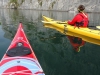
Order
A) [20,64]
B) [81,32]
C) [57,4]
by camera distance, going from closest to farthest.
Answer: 1. [20,64]
2. [81,32]
3. [57,4]

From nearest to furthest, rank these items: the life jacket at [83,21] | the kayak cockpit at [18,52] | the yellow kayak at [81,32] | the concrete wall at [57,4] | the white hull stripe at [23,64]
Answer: the white hull stripe at [23,64] → the kayak cockpit at [18,52] → the yellow kayak at [81,32] → the life jacket at [83,21] → the concrete wall at [57,4]

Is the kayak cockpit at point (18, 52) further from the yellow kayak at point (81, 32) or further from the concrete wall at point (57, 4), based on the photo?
the concrete wall at point (57, 4)

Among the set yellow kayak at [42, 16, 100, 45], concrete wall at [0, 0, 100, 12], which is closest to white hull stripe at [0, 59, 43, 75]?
yellow kayak at [42, 16, 100, 45]

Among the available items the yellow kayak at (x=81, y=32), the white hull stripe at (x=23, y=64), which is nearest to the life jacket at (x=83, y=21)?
the yellow kayak at (x=81, y=32)

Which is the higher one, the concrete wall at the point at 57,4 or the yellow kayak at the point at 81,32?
the concrete wall at the point at 57,4

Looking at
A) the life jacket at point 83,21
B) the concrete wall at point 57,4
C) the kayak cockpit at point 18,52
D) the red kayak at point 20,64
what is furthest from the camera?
the concrete wall at point 57,4

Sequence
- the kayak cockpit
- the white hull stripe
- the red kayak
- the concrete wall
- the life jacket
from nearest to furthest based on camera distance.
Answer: the red kayak → the white hull stripe → the kayak cockpit → the life jacket → the concrete wall

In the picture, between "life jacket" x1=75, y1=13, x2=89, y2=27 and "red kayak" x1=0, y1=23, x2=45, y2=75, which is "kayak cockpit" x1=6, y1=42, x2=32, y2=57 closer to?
"red kayak" x1=0, y1=23, x2=45, y2=75

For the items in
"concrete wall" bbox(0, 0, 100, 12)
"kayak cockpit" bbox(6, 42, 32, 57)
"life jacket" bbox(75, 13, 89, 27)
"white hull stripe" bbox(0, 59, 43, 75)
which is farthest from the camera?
"concrete wall" bbox(0, 0, 100, 12)

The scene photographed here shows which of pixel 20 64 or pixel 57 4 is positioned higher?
pixel 57 4

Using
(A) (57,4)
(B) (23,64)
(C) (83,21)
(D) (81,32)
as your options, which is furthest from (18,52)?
(A) (57,4)

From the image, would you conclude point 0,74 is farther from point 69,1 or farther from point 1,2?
point 1,2

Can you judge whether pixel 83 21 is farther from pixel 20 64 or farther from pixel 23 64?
pixel 20 64

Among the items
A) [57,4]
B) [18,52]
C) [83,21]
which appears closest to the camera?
[18,52]
